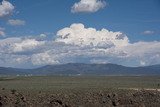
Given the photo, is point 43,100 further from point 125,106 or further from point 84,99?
point 125,106

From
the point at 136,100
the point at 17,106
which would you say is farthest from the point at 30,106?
the point at 136,100

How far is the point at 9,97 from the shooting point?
65188 mm

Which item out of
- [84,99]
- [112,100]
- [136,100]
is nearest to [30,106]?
[84,99]

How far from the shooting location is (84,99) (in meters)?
67.2

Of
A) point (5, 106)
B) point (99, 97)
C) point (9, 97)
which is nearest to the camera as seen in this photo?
point (5, 106)

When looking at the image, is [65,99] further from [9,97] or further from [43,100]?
[9,97]

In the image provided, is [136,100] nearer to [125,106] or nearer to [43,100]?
[125,106]

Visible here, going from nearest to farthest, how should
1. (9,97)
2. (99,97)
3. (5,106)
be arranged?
(5,106), (9,97), (99,97)

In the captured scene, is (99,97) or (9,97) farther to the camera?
(99,97)

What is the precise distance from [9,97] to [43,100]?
5652mm

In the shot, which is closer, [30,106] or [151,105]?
[30,106]

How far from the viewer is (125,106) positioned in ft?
210

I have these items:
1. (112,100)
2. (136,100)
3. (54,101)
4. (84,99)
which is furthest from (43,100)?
(136,100)

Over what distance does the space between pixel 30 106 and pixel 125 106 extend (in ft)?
50.6
